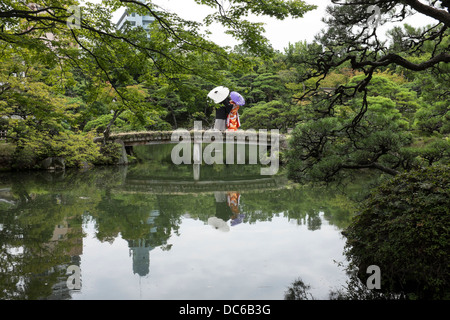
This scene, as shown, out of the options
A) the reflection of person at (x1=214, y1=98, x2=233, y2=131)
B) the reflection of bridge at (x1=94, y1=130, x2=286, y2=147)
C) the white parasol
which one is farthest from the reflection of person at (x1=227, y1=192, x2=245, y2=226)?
the reflection of person at (x1=214, y1=98, x2=233, y2=131)

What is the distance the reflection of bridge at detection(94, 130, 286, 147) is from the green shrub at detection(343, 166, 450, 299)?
39.8 feet

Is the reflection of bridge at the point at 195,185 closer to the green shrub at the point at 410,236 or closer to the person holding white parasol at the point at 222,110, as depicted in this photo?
the person holding white parasol at the point at 222,110

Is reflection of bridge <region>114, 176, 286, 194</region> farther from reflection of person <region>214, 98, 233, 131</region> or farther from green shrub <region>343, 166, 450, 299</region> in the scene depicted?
green shrub <region>343, 166, 450, 299</region>

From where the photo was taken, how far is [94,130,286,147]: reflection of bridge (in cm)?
1573

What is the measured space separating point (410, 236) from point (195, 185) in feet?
30.6

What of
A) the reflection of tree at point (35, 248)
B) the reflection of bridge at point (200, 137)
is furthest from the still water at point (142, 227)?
the reflection of bridge at point (200, 137)

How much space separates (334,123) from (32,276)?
418cm

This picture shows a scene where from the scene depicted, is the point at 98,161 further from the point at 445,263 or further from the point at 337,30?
the point at 445,263

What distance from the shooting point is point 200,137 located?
54.5ft

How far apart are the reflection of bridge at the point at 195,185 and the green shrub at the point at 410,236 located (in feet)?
23.8

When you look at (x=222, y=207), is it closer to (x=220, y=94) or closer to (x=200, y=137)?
(x=220, y=94)

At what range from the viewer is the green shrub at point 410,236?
2818 millimetres

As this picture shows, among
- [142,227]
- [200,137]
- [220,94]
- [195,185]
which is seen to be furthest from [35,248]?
[200,137]
